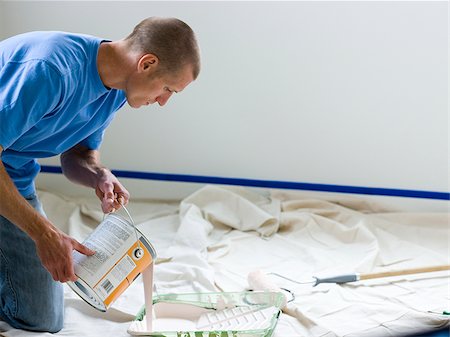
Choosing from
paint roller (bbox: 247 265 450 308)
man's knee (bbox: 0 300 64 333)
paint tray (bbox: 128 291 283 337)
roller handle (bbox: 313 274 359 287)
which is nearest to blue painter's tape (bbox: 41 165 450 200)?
paint roller (bbox: 247 265 450 308)

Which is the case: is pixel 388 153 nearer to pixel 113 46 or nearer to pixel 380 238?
pixel 380 238

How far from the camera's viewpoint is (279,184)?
2.89 meters

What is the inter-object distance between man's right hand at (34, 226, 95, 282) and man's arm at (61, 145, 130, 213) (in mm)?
241

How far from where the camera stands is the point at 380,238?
2.60 meters

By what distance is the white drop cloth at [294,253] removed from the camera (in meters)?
1.97

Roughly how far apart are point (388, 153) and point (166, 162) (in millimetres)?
891

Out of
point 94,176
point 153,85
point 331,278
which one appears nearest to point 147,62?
point 153,85

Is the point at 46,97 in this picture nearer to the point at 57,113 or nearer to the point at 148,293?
the point at 57,113

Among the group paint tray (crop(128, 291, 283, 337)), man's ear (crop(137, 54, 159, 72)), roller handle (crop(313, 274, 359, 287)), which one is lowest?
paint tray (crop(128, 291, 283, 337))

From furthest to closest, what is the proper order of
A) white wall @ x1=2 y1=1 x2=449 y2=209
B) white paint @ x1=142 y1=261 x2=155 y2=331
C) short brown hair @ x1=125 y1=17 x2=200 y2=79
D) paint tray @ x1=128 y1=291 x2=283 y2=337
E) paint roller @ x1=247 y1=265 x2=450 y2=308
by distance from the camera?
white wall @ x1=2 y1=1 x2=449 y2=209 → paint roller @ x1=247 y1=265 x2=450 y2=308 → paint tray @ x1=128 y1=291 x2=283 y2=337 → white paint @ x1=142 y1=261 x2=155 y2=331 → short brown hair @ x1=125 y1=17 x2=200 y2=79

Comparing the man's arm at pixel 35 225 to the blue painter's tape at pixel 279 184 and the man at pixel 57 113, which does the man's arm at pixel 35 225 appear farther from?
the blue painter's tape at pixel 279 184

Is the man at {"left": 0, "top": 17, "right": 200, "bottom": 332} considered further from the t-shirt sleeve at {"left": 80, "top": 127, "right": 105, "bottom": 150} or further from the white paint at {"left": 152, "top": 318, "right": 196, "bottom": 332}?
the white paint at {"left": 152, "top": 318, "right": 196, "bottom": 332}

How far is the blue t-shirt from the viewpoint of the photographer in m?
1.51

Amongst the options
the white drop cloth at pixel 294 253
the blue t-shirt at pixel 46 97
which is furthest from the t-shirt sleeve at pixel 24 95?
the white drop cloth at pixel 294 253
